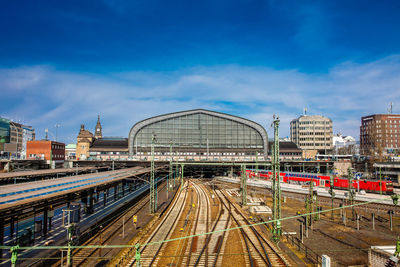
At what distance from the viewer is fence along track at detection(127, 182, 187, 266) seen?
67.5 ft

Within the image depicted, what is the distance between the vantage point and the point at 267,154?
99375 mm

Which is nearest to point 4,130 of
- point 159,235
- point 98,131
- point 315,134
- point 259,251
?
point 98,131

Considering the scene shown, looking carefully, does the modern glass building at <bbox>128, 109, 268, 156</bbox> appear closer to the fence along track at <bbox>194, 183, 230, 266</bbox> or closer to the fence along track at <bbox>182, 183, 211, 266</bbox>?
the fence along track at <bbox>182, 183, 211, 266</bbox>

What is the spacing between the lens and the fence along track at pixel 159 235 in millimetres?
20564


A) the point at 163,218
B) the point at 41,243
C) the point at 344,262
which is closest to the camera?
the point at 344,262

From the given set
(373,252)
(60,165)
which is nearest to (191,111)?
(60,165)

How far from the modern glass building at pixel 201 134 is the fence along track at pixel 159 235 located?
53043 mm

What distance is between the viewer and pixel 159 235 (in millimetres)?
26531

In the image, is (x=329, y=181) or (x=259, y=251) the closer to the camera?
(x=259, y=251)

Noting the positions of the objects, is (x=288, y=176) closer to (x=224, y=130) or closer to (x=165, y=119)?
(x=224, y=130)

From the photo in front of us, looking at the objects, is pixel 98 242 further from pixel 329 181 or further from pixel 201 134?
pixel 201 134

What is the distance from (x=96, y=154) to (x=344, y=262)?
9334cm

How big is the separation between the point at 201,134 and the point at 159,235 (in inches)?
2857

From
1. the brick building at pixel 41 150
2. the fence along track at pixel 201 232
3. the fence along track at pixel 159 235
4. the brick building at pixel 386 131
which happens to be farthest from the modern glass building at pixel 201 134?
the brick building at pixel 386 131
